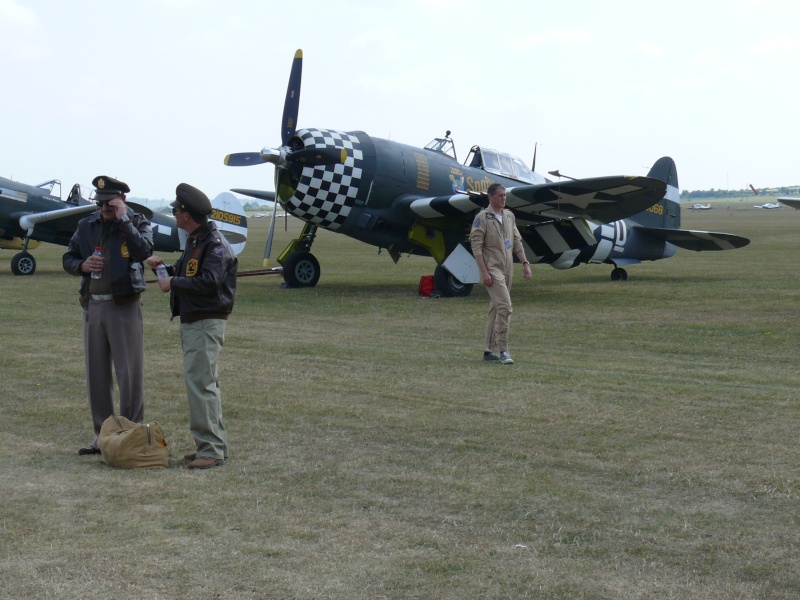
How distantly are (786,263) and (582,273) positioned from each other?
4.91 m

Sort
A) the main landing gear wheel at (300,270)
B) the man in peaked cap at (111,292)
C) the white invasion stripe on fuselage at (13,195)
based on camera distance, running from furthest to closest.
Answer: the white invasion stripe on fuselage at (13,195), the main landing gear wheel at (300,270), the man in peaked cap at (111,292)

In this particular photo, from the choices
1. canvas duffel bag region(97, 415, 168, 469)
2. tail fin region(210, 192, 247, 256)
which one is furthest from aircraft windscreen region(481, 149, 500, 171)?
canvas duffel bag region(97, 415, 168, 469)

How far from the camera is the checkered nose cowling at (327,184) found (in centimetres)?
1483

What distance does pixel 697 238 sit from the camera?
19125 millimetres

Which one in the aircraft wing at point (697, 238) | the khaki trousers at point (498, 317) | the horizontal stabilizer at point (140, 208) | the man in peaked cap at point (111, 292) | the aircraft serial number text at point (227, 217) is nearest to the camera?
the man in peaked cap at point (111, 292)

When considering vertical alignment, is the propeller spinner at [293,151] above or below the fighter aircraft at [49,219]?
above

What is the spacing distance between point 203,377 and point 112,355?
68cm

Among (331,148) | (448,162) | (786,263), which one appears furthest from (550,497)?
(786,263)

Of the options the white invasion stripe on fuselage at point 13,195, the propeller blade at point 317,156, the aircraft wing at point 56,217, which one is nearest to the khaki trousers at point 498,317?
the propeller blade at point 317,156

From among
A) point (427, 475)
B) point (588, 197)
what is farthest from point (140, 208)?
point (427, 475)

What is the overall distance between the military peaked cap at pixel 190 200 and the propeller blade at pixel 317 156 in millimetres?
9274

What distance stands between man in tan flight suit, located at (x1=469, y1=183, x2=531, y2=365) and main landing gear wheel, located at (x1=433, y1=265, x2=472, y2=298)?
613cm

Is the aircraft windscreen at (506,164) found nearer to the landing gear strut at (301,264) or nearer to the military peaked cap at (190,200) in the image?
the landing gear strut at (301,264)

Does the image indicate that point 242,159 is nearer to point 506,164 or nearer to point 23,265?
point 506,164
